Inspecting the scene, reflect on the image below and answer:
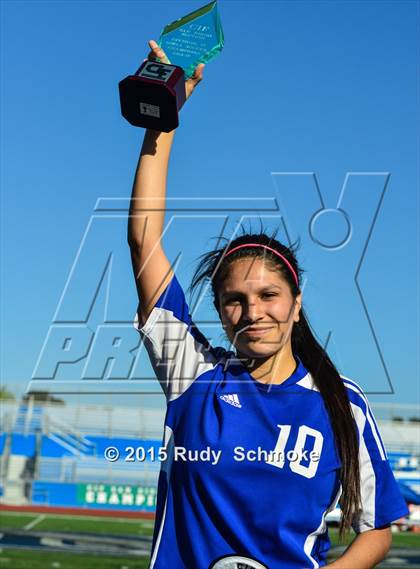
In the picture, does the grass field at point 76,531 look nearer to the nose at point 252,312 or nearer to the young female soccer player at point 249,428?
the young female soccer player at point 249,428

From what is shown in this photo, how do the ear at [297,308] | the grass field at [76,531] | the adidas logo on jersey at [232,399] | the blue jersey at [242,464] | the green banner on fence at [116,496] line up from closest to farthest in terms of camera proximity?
the blue jersey at [242,464] < the adidas logo on jersey at [232,399] < the ear at [297,308] < the grass field at [76,531] < the green banner on fence at [116,496]

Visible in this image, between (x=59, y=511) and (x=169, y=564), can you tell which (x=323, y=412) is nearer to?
(x=169, y=564)

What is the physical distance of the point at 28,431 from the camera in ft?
69.3

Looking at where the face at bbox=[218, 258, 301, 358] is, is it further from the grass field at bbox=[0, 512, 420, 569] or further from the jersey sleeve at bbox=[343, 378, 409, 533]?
the grass field at bbox=[0, 512, 420, 569]

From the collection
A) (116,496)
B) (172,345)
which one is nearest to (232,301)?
(172,345)

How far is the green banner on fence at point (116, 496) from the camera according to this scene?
18641 mm

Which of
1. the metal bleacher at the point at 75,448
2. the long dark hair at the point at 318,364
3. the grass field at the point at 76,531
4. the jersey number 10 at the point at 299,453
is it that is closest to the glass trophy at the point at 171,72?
the long dark hair at the point at 318,364

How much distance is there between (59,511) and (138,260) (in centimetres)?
1751

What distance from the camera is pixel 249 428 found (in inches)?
69.8

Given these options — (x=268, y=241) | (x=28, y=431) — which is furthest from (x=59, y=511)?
(x=268, y=241)

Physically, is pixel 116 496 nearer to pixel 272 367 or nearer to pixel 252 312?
pixel 272 367

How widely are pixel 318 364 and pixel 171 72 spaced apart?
31.5 inches

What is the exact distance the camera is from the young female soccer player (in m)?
1.70

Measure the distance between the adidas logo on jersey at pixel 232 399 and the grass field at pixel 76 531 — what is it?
7.88m
